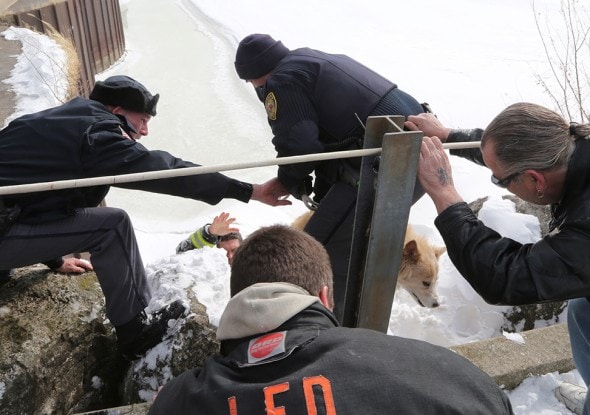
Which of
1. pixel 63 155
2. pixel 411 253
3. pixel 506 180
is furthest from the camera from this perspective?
pixel 411 253

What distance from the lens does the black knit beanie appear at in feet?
9.53

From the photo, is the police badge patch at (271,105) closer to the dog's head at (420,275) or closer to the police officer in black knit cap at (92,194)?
the police officer in black knit cap at (92,194)

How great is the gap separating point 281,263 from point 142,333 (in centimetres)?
152

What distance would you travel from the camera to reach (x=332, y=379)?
1151 millimetres

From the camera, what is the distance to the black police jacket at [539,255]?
1.62 meters

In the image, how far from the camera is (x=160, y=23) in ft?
74.2

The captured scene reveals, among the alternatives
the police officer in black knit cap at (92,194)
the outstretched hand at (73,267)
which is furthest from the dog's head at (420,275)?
the outstretched hand at (73,267)

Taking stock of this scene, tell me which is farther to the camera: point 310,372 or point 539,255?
point 539,255

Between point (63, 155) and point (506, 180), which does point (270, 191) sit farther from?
point (506, 180)

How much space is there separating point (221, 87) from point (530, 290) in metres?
13.2

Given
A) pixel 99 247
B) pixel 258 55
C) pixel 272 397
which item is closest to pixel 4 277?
pixel 99 247

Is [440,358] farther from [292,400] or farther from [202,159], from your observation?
[202,159]

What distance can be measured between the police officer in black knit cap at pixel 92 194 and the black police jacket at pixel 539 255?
1436 mm

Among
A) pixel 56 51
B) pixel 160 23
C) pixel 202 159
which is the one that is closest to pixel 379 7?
pixel 160 23
